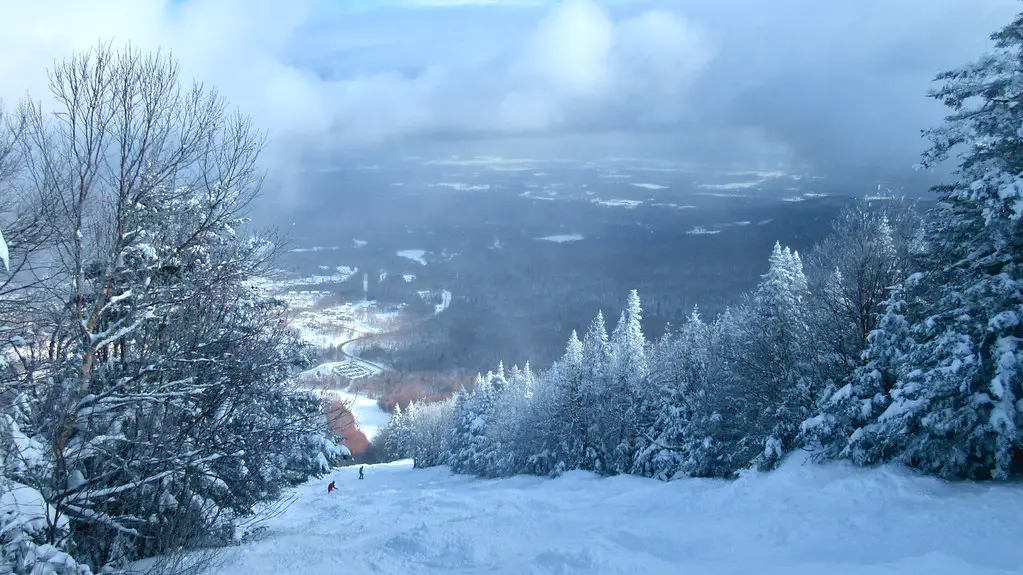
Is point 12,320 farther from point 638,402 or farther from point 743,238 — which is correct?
point 743,238

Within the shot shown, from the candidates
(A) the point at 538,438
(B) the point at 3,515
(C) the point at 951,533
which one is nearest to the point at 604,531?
(C) the point at 951,533

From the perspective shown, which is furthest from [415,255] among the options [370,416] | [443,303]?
[370,416]

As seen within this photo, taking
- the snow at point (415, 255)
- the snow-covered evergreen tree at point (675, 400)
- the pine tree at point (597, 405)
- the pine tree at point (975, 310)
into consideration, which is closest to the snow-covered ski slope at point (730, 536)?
the pine tree at point (975, 310)

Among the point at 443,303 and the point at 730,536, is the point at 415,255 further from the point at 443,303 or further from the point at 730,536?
the point at 730,536

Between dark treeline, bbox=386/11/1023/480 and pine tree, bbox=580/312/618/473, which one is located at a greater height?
dark treeline, bbox=386/11/1023/480

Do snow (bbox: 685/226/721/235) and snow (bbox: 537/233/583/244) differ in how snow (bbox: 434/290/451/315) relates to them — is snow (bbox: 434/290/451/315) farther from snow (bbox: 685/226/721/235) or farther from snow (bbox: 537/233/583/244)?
snow (bbox: 685/226/721/235)

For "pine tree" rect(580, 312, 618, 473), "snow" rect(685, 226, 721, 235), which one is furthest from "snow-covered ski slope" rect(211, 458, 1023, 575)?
"snow" rect(685, 226, 721, 235)
